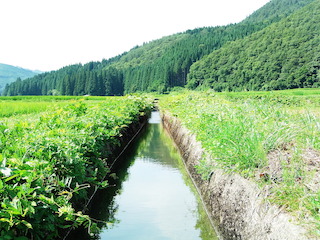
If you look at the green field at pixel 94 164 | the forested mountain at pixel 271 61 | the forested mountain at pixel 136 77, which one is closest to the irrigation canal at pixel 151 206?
the green field at pixel 94 164

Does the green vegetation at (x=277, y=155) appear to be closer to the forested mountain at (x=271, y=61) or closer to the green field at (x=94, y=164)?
the green field at (x=94, y=164)

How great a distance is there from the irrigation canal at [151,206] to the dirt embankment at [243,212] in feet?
1.23

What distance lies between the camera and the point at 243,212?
4.31m

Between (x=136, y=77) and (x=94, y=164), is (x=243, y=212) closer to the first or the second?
(x=94, y=164)

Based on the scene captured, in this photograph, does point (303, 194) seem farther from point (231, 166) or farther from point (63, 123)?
point (63, 123)

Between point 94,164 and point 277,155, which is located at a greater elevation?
point 277,155

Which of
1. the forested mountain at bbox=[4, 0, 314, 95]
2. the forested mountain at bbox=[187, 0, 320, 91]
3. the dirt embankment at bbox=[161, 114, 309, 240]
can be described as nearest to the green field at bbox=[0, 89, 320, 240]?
the dirt embankment at bbox=[161, 114, 309, 240]

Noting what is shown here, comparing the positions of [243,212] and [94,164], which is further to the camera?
[94,164]

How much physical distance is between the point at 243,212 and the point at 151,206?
2418 millimetres

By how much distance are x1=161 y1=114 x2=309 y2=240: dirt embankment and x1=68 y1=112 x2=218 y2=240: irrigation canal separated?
0.37 metres

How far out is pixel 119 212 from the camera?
6.05 metres

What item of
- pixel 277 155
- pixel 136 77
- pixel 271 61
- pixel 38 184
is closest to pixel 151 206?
pixel 277 155

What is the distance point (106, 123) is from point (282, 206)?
551 cm

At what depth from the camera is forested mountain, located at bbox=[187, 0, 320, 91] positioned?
80.5 metres
